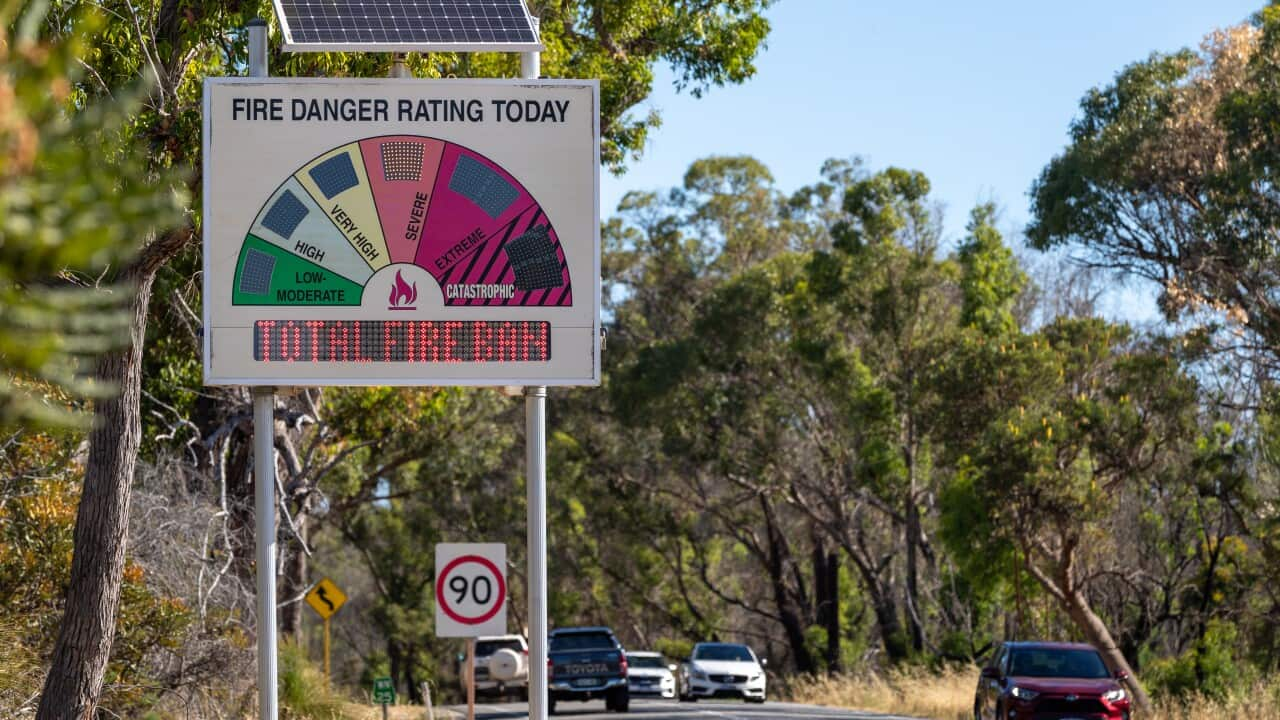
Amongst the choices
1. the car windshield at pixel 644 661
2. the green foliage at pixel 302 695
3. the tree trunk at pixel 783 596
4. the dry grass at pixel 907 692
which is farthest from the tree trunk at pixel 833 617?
the green foliage at pixel 302 695

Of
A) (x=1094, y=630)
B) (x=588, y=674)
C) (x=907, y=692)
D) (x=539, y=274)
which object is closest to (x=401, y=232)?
Result: (x=539, y=274)

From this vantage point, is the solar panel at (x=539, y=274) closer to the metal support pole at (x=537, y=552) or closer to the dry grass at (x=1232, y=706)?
the metal support pole at (x=537, y=552)

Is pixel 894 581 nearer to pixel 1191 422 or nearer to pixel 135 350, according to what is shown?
pixel 1191 422

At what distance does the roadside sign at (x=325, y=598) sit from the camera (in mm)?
26344

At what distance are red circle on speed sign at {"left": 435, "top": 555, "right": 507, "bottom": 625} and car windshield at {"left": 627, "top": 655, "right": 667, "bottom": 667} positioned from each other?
2793cm

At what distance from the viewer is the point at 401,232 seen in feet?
41.8

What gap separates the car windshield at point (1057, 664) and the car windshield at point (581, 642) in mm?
11096

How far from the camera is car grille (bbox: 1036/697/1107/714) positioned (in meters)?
20.5

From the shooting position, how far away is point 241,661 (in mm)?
21000

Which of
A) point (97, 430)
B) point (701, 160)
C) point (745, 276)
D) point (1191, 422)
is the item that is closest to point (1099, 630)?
point (1191, 422)

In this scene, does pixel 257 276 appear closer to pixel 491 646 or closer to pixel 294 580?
pixel 294 580

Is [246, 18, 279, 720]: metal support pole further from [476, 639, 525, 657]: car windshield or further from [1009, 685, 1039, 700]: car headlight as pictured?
[476, 639, 525, 657]: car windshield

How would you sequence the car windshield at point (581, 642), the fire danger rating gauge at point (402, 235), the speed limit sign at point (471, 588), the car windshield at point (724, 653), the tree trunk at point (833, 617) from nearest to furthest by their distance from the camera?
the fire danger rating gauge at point (402, 235)
the speed limit sign at point (471, 588)
the car windshield at point (581, 642)
the car windshield at point (724, 653)
the tree trunk at point (833, 617)

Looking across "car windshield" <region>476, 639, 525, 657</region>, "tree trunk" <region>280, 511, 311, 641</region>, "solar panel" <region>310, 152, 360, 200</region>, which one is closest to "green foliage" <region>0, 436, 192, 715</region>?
"solar panel" <region>310, 152, 360, 200</region>
